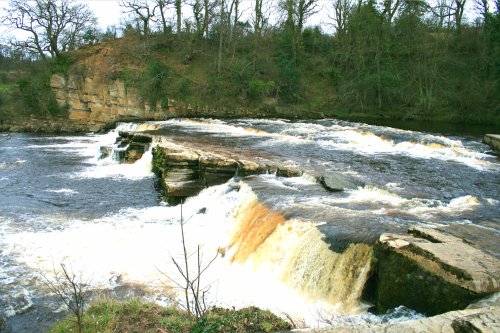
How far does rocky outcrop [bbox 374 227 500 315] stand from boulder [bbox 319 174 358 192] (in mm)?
4301

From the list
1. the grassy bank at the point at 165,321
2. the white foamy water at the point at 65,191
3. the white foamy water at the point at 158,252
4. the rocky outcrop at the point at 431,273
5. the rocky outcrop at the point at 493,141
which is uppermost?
the rocky outcrop at the point at 493,141

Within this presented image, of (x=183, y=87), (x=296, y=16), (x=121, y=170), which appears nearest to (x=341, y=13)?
(x=296, y=16)

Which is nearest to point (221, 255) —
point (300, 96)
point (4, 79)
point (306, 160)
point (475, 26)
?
point (306, 160)

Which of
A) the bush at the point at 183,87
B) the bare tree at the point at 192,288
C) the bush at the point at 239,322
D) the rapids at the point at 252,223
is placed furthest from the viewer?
the bush at the point at 183,87

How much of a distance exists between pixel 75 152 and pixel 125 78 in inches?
544

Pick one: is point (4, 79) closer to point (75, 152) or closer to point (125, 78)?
point (125, 78)

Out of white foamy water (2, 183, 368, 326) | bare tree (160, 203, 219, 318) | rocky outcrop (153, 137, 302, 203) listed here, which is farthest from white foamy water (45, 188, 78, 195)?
bare tree (160, 203, 219, 318)

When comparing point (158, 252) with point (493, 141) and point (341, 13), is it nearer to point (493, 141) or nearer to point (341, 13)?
point (493, 141)

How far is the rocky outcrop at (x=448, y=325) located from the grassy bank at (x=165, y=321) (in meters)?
0.93

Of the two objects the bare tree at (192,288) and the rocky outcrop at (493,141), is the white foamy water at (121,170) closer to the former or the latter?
the bare tree at (192,288)

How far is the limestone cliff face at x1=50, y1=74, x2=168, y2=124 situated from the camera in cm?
3222

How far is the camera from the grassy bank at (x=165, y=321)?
4.97 m

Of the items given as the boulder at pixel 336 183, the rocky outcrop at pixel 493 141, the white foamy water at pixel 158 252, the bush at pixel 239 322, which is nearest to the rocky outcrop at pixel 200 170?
the white foamy water at pixel 158 252

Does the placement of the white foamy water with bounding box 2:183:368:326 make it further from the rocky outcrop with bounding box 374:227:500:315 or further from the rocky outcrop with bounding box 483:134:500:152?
the rocky outcrop with bounding box 483:134:500:152
